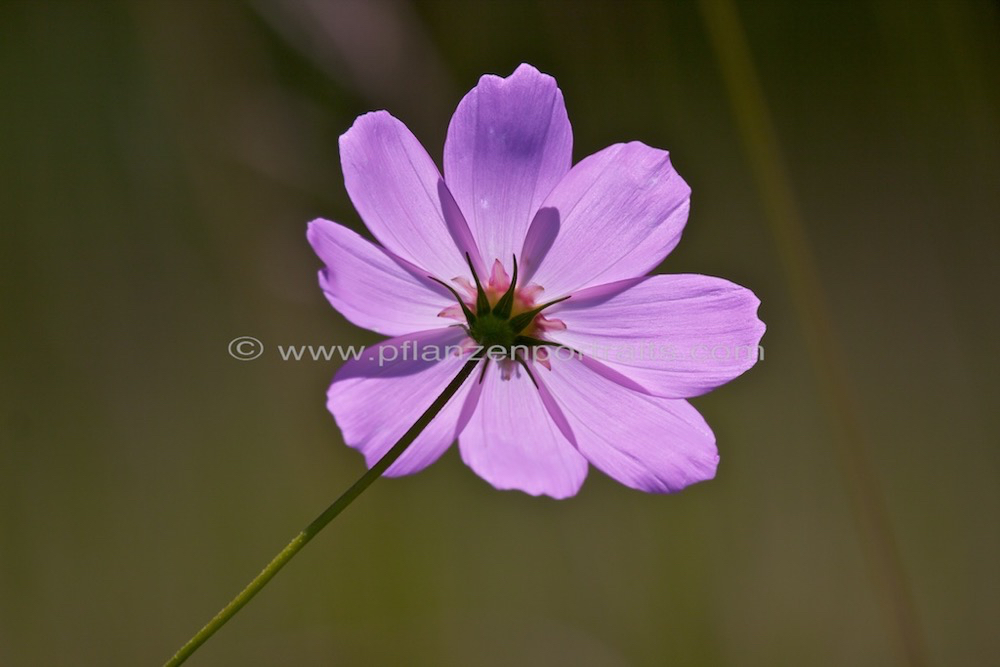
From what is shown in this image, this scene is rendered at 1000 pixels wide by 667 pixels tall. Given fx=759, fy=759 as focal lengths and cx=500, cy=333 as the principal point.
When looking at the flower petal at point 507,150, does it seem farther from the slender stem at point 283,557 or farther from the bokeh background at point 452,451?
the bokeh background at point 452,451

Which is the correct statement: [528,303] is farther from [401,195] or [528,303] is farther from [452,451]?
[452,451]

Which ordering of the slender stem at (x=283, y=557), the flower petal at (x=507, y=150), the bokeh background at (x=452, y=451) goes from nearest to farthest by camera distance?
the slender stem at (x=283, y=557)
the flower petal at (x=507, y=150)
the bokeh background at (x=452, y=451)

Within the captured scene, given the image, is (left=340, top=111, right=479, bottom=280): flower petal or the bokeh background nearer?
(left=340, top=111, right=479, bottom=280): flower petal

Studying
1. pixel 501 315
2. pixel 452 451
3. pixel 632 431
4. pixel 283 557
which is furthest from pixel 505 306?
pixel 452 451

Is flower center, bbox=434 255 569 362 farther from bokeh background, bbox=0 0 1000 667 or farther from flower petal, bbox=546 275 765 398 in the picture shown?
bokeh background, bbox=0 0 1000 667

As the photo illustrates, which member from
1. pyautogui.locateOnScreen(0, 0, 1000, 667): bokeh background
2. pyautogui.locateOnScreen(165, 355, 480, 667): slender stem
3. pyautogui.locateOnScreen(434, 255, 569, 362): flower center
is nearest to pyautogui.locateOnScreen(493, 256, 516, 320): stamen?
pyautogui.locateOnScreen(434, 255, 569, 362): flower center

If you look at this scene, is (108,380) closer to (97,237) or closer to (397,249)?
(97,237)

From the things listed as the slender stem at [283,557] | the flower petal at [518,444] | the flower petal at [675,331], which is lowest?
the slender stem at [283,557]

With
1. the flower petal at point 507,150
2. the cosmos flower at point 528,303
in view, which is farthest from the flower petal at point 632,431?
the flower petal at point 507,150
